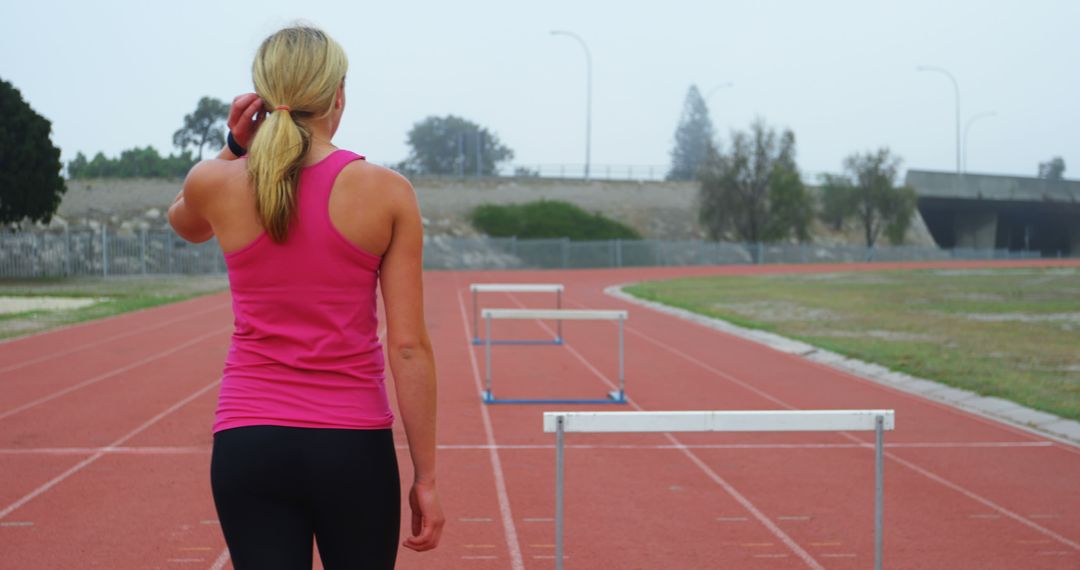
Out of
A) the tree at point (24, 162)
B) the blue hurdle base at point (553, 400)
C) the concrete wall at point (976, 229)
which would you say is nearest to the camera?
the blue hurdle base at point (553, 400)

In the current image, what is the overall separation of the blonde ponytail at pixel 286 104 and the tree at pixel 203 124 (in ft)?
247

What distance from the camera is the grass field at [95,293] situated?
19.4 m

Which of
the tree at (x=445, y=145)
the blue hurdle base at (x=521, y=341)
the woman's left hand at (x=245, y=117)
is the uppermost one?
the tree at (x=445, y=145)

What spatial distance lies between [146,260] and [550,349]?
33.7 metres

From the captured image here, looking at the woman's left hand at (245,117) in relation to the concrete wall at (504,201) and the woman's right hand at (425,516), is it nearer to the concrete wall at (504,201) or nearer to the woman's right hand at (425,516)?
the woman's right hand at (425,516)

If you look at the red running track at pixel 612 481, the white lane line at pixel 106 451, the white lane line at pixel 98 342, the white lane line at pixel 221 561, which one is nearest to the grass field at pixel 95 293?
the white lane line at pixel 98 342

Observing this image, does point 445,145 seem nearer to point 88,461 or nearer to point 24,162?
point 24,162

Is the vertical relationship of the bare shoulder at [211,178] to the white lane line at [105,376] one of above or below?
above

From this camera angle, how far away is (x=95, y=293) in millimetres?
29719

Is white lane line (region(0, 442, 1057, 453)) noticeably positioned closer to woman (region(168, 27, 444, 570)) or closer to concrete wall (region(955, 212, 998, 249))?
woman (region(168, 27, 444, 570))

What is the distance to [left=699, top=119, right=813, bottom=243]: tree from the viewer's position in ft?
199

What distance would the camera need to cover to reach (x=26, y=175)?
3506 cm

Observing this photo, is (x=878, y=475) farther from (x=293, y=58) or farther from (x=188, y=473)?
(x=188, y=473)

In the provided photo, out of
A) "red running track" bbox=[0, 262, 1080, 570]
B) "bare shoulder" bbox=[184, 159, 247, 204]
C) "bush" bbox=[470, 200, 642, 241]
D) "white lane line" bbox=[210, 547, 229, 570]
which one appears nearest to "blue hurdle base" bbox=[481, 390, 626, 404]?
"red running track" bbox=[0, 262, 1080, 570]
